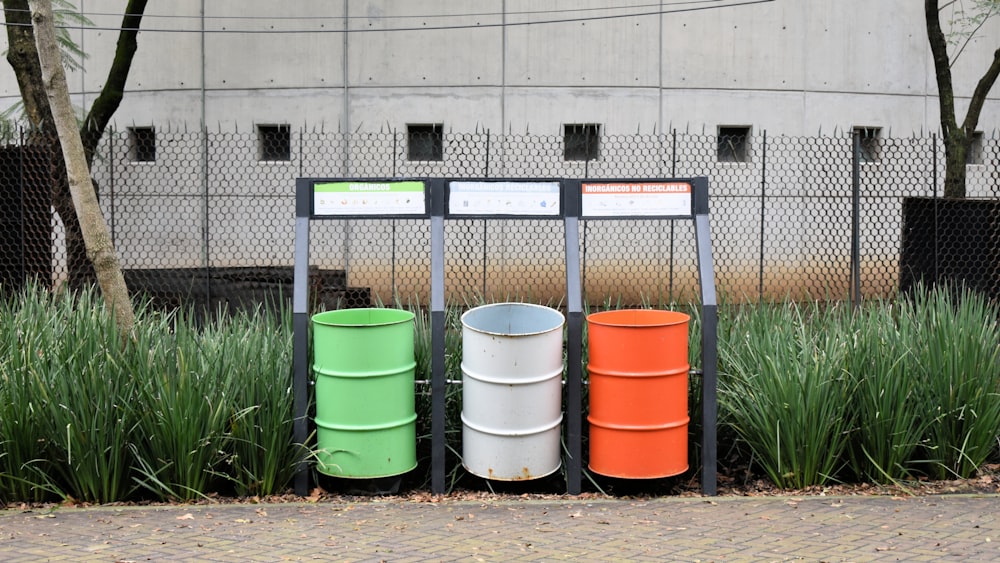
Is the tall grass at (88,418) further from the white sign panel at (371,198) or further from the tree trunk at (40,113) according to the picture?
the tree trunk at (40,113)

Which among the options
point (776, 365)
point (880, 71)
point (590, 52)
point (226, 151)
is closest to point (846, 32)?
point (880, 71)

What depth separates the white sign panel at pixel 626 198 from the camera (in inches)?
246

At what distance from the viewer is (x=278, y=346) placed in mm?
6277

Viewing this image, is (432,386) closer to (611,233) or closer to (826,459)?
(826,459)

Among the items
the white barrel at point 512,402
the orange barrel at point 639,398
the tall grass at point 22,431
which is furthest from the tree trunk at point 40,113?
the orange barrel at point 639,398

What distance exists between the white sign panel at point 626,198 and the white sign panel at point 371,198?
110 cm

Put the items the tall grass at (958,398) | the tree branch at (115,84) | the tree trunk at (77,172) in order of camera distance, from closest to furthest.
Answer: the tall grass at (958,398) < the tree trunk at (77,172) < the tree branch at (115,84)

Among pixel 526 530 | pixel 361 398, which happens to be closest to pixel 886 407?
pixel 526 530

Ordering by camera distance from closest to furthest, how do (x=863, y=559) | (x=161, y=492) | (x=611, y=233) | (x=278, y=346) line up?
(x=863, y=559) → (x=161, y=492) → (x=278, y=346) → (x=611, y=233)

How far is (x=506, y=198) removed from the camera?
6.24 metres

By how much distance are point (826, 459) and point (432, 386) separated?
254 cm

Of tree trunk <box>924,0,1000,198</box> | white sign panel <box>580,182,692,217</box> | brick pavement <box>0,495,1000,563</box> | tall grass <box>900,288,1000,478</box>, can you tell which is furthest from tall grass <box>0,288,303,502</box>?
tree trunk <box>924,0,1000,198</box>

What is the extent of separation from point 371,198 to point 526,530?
94.9 inches

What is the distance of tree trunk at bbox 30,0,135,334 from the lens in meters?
6.64
